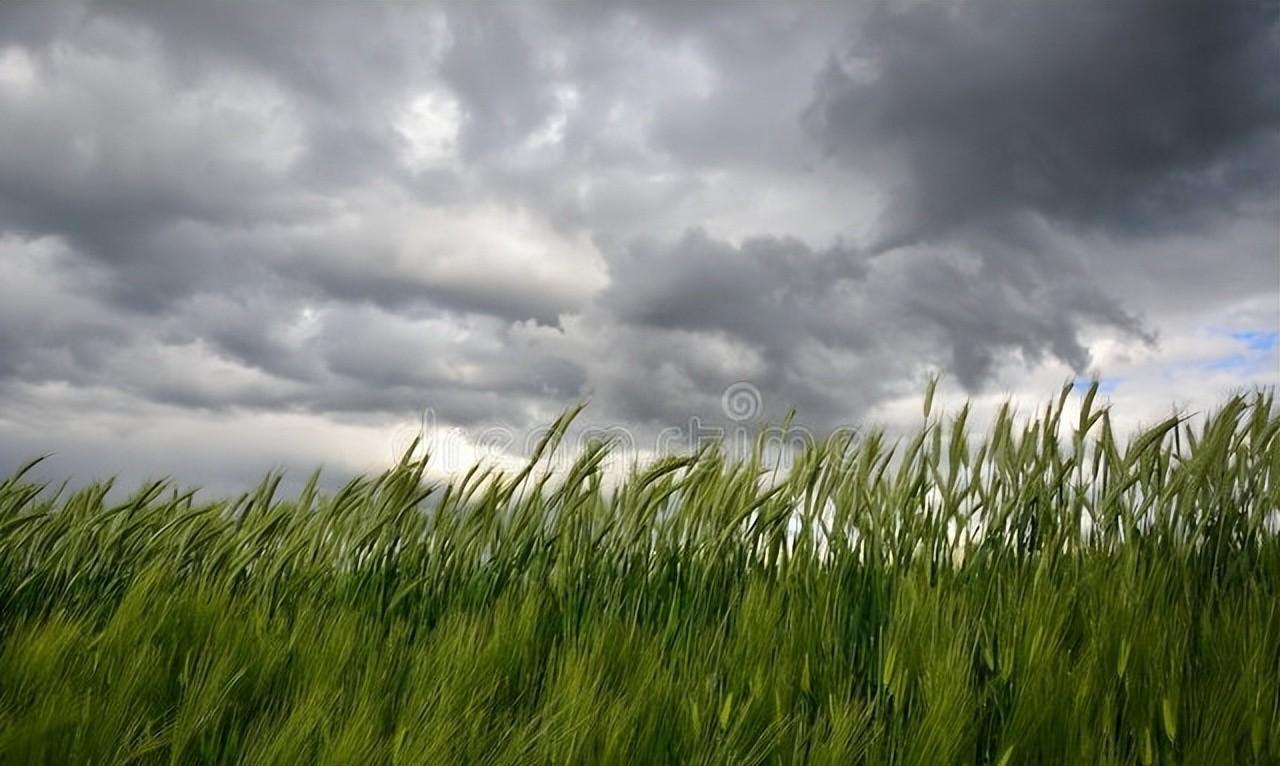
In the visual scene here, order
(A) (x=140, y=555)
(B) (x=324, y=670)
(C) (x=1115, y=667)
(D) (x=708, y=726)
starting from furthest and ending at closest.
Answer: (A) (x=140, y=555), (B) (x=324, y=670), (C) (x=1115, y=667), (D) (x=708, y=726)

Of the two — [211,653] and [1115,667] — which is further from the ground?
[1115,667]

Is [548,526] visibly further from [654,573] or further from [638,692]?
[638,692]

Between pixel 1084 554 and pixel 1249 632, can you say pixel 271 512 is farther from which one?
pixel 1249 632

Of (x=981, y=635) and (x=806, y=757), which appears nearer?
(x=806, y=757)

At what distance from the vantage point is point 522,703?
8.86 feet

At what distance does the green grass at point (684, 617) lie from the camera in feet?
7.39

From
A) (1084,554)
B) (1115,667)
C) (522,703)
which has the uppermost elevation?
(1084,554)

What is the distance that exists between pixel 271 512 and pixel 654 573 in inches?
58.2

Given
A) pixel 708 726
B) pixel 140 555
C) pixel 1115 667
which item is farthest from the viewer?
pixel 140 555

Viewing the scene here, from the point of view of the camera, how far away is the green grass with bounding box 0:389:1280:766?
2252 millimetres

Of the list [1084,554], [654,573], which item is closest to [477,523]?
[654,573]

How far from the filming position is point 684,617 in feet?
10.9

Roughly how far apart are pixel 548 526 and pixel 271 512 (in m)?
1.07

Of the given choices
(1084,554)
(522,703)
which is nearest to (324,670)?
(522,703)
